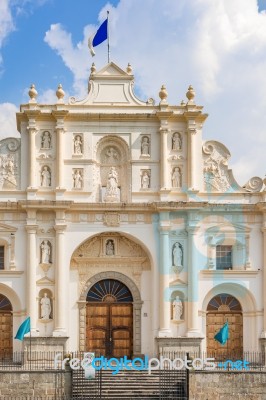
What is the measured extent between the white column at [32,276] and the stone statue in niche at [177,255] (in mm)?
6316

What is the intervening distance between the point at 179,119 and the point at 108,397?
13569 mm

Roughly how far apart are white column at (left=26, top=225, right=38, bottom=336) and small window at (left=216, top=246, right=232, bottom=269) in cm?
847

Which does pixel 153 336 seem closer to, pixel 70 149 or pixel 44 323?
pixel 44 323

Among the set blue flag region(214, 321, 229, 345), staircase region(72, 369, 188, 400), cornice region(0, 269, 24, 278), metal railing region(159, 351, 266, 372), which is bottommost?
staircase region(72, 369, 188, 400)

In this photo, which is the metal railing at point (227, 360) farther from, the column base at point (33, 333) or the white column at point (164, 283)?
the column base at point (33, 333)

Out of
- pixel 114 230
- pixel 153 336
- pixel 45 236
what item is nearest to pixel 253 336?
pixel 153 336

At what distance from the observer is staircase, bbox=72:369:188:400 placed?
33781mm

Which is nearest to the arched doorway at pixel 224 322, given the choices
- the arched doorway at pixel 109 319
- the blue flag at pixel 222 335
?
the blue flag at pixel 222 335

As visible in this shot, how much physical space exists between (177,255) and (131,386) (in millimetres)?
7267

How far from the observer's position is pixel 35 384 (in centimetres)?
3384

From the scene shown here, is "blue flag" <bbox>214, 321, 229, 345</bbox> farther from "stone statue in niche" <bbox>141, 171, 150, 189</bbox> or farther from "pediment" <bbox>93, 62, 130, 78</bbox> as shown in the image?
"pediment" <bbox>93, 62, 130, 78</bbox>

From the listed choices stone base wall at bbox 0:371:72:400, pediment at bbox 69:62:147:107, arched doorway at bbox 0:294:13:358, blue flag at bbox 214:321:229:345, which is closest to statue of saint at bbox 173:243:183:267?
blue flag at bbox 214:321:229:345

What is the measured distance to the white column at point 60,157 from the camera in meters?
39.1

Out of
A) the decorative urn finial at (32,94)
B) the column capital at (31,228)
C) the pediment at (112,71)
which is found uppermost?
the pediment at (112,71)
